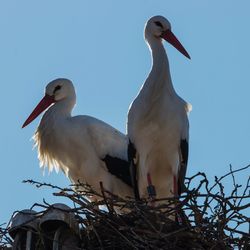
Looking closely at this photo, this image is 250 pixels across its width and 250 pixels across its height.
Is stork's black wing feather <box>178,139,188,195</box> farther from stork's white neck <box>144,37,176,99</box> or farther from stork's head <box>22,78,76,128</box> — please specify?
stork's head <box>22,78,76,128</box>

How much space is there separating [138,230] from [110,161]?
86.4 inches

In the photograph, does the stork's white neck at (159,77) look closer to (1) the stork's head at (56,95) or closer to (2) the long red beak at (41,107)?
(1) the stork's head at (56,95)

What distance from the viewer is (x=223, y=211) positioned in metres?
5.82

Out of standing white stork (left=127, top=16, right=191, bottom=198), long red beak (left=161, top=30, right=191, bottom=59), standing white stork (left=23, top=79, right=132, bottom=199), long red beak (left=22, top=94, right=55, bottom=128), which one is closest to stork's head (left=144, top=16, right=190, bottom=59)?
long red beak (left=161, top=30, right=191, bottom=59)

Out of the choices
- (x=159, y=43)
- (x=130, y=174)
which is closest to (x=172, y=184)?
(x=130, y=174)

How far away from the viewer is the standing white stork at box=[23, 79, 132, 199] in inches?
309

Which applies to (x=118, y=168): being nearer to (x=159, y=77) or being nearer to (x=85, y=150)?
(x=85, y=150)

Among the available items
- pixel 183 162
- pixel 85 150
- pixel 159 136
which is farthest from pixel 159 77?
pixel 85 150

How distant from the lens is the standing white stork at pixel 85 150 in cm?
784

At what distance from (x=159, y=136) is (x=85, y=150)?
30.2 inches

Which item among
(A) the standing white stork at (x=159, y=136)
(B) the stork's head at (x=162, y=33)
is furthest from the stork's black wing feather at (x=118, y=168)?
(B) the stork's head at (x=162, y=33)

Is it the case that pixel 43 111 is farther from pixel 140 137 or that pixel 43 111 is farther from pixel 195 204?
pixel 195 204

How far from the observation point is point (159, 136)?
24.1 feet

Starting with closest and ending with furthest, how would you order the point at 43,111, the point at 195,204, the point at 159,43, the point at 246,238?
the point at 246,238
the point at 195,204
the point at 159,43
the point at 43,111
